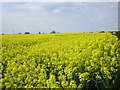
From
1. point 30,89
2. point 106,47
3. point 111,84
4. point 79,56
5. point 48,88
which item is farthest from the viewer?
point 106,47

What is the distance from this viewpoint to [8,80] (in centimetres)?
472

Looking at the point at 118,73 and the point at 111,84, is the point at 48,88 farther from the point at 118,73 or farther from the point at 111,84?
the point at 118,73

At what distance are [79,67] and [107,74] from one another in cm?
91

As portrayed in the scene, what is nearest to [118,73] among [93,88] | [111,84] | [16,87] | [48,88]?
[111,84]

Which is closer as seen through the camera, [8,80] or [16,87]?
[16,87]

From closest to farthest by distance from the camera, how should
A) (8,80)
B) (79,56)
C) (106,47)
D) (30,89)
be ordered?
(30,89) → (8,80) → (79,56) → (106,47)

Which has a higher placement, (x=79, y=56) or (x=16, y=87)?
(x=79, y=56)

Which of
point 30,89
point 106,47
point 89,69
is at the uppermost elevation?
point 106,47

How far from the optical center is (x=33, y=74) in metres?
4.72

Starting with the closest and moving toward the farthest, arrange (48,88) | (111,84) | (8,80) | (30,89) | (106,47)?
(48,88) → (30,89) → (8,80) → (111,84) → (106,47)

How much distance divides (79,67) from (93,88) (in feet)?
2.71

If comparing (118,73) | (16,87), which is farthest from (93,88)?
(16,87)

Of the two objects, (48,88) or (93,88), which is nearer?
(48,88)

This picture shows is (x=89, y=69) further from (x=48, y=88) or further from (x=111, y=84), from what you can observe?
(x=48, y=88)
